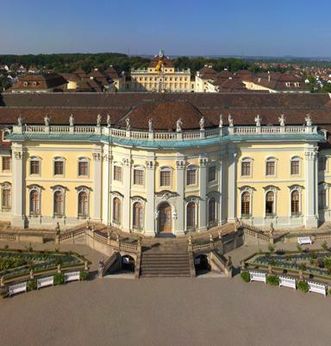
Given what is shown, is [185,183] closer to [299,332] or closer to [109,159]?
[109,159]

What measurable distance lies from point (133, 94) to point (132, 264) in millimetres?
27079

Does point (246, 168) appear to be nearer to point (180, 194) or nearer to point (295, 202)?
point (295, 202)

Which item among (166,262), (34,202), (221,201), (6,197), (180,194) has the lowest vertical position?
(166,262)

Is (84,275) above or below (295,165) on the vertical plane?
below

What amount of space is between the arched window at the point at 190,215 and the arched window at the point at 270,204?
256 inches

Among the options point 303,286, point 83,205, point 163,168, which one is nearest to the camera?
point 303,286

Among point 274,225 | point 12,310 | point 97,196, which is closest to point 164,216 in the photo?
point 97,196

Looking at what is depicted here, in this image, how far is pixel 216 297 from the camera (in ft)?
108

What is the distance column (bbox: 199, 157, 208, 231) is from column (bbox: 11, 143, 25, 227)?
44.0 feet

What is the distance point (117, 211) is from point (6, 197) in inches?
362

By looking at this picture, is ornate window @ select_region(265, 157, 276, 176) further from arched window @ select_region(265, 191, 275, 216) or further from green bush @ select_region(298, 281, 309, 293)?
green bush @ select_region(298, 281, 309, 293)

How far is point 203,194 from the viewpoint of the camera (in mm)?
42125

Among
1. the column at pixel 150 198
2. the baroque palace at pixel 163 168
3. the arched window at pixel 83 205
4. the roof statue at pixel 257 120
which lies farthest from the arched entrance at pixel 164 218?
the roof statue at pixel 257 120

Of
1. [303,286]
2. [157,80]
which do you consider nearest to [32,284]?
[303,286]
